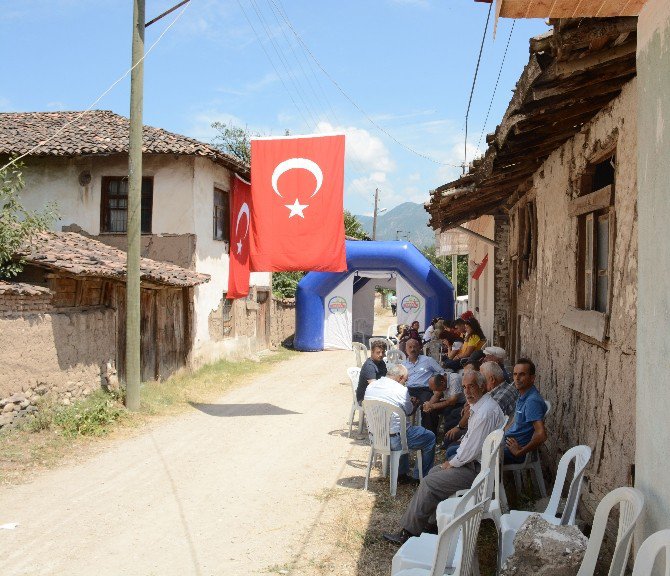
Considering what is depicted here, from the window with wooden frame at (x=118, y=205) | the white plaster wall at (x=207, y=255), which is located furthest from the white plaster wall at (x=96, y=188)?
the white plaster wall at (x=207, y=255)

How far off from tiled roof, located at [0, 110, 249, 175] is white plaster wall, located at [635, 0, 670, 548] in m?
12.3

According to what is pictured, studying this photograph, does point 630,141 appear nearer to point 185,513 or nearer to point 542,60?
point 542,60

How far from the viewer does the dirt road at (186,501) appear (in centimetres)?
514

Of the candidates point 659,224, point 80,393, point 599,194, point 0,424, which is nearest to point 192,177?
point 80,393

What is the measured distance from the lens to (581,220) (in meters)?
6.28

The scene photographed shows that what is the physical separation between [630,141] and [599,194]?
0.93m

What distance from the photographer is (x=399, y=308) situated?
2408cm

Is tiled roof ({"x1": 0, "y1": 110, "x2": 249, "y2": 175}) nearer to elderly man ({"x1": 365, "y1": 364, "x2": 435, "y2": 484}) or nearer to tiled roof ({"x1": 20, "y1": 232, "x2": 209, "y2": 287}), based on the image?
tiled roof ({"x1": 20, "y1": 232, "x2": 209, "y2": 287})

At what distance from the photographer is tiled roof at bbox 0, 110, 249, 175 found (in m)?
14.7

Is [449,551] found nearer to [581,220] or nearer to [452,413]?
[581,220]

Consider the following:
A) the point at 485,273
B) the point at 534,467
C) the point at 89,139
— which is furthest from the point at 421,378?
the point at 89,139

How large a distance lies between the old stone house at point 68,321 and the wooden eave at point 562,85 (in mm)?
6116

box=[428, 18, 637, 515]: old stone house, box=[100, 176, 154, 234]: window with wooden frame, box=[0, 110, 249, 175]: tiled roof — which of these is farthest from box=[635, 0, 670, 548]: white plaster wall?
box=[100, 176, 154, 234]: window with wooden frame

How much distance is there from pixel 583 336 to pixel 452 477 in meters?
1.62
